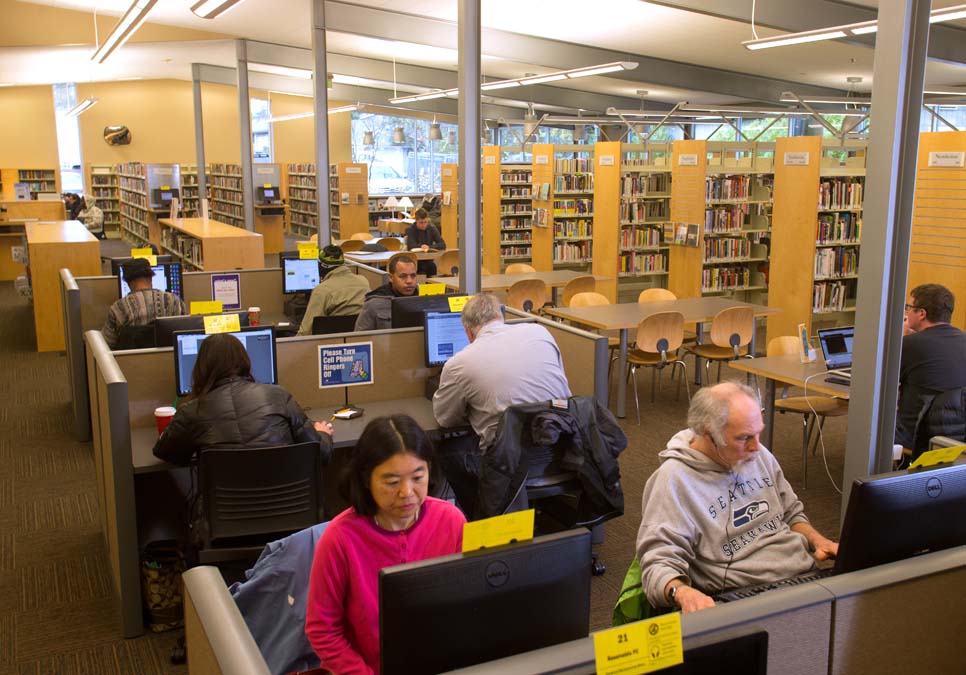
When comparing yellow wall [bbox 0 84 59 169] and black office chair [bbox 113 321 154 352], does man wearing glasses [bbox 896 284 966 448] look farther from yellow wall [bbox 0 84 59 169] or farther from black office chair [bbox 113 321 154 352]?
yellow wall [bbox 0 84 59 169]

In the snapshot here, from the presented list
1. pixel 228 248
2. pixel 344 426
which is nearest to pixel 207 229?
pixel 228 248

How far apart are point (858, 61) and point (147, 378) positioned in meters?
11.1

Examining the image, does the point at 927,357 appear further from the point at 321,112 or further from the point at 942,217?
the point at 321,112

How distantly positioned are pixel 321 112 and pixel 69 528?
5942 millimetres

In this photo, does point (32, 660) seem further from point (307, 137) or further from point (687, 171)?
point (307, 137)

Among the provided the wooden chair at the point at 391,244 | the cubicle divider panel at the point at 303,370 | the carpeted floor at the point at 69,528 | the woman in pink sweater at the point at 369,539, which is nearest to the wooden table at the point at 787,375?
the carpeted floor at the point at 69,528

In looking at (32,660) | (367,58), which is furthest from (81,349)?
(367,58)

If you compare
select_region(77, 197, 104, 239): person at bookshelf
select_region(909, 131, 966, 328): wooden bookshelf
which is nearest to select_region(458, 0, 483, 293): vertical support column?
select_region(909, 131, 966, 328): wooden bookshelf

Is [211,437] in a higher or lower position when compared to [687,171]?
lower

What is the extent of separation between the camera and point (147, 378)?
4.04 meters

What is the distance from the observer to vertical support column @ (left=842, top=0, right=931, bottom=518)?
289 cm

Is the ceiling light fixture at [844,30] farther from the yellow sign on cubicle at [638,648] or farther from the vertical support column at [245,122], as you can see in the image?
the vertical support column at [245,122]

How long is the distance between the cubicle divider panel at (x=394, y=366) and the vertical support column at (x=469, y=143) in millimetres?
1370

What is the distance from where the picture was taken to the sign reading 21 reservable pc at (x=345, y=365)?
14.3 ft
